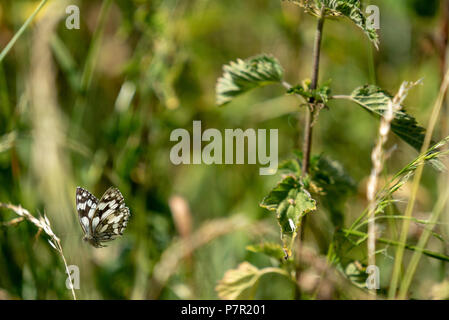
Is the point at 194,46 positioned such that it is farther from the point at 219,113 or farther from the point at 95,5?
the point at 95,5

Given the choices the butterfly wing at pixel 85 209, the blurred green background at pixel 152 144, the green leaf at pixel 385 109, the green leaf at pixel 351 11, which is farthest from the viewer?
the blurred green background at pixel 152 144

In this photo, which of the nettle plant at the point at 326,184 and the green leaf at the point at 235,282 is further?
the green leaf at the point at 235,282

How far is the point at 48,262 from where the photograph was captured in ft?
4.02

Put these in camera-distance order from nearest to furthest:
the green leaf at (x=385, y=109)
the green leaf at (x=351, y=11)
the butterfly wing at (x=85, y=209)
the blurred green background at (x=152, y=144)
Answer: the green leaf at (x=351, y=11) → the green leaf at (x=385, y=109) → the butterfly wing at (x=85, y=209) → the blurred green background at (x=152, y=144)

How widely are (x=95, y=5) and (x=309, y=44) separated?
1019 millimetres

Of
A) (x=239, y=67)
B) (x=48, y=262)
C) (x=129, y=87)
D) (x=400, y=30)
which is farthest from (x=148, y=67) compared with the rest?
(x=400, y=30)

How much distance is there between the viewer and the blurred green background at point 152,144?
4.09 feet

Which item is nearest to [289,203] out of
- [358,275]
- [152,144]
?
[358,275]

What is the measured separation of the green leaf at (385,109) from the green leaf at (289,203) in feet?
0.69

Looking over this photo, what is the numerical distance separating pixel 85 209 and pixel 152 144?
21.1 inches

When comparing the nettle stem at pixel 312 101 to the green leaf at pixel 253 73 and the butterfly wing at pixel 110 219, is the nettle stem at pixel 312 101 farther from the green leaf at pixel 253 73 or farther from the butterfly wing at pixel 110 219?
the butterfly wing at pixel 110 219

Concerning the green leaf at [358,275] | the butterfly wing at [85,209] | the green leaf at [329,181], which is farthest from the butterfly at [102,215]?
the green leaf at [358,275]

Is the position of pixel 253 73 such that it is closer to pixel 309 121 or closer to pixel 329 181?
pixel 309 121

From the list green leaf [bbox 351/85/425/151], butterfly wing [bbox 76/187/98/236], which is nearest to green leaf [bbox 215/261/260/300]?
butterfly wing [bbox 76/187/98/236]
